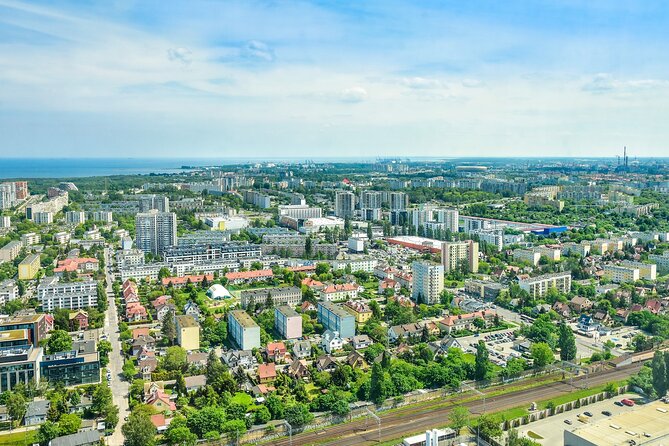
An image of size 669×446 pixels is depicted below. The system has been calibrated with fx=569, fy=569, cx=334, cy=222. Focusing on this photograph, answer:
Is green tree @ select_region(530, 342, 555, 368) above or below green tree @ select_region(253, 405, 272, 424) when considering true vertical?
above

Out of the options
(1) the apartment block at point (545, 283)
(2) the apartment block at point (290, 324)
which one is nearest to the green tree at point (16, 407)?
(2) the apartment block at point (290, 324)

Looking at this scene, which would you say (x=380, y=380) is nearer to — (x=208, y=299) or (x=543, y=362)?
(x=543, y=362)

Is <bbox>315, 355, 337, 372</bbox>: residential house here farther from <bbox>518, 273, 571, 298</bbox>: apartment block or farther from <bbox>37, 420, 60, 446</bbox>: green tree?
<bbox>518, 273, 571, 298</bbox>: apartment block

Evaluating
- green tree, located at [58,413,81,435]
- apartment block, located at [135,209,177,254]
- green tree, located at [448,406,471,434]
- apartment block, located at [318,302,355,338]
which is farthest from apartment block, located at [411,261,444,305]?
apartment block, located at [135,209,177,254]

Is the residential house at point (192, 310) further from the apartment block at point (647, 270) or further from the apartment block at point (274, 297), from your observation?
the apartment block at point (647, 270)

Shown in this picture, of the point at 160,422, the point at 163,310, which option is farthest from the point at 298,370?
the point at 163,310

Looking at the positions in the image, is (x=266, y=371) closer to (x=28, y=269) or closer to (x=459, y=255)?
(x=459, y=255)

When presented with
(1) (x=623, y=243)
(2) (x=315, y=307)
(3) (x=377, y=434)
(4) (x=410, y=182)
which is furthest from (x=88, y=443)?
(4) (x=410, y=182)
